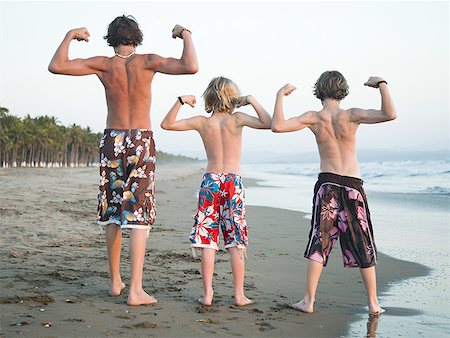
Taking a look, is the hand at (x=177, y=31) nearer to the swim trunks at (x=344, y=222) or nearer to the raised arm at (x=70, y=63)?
the raised arm at (x=70, y=63)

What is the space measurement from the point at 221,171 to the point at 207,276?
85 centimetres

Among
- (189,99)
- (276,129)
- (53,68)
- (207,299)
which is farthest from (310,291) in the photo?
(53,68)

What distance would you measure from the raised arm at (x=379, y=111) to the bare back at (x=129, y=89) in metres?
1.66

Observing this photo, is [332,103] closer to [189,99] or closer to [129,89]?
[189,99]

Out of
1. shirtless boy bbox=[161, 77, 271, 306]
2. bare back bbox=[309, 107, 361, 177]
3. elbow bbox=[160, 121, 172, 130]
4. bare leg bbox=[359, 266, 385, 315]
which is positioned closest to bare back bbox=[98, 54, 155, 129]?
elbow bbox=[160, 121, 172, 130]

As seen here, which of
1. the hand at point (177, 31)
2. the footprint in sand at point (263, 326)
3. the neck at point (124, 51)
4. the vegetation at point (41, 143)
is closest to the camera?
the footprint in sand at point (263, 326)

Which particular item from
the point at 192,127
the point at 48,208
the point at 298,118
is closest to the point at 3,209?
the point at 48,208

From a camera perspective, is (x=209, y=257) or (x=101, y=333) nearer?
(x=101, y=333)

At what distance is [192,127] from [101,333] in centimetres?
185

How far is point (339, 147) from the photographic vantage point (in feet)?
15.0

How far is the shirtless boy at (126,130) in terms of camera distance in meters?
4.44

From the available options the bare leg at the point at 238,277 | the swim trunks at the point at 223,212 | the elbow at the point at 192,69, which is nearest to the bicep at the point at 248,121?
the swim trunks at the point at 223,212

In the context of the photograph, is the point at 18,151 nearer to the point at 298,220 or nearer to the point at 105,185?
the point at 298,220

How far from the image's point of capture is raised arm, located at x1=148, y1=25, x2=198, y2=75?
434cm
